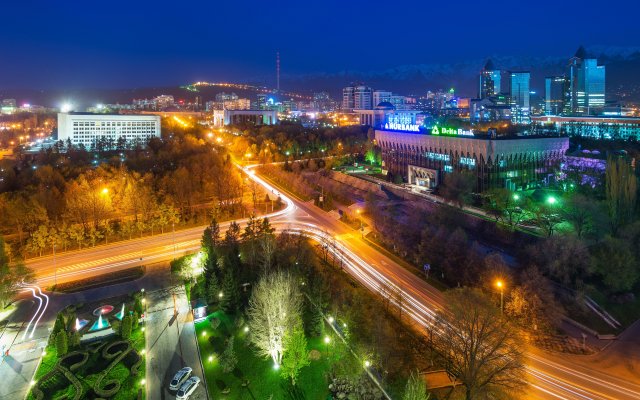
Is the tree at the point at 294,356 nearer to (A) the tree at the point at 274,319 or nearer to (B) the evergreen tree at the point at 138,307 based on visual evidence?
(A) the tree at the point at 274,319

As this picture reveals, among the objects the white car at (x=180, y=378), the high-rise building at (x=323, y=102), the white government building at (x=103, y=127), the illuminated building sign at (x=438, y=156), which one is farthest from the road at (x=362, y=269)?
the high-rise building at (x=323, y=102)

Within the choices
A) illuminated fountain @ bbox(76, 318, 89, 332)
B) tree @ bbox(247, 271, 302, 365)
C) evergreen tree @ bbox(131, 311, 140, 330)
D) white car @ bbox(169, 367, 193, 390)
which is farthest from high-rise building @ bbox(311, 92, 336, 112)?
white car @ bbox(169, 367, 193, 390)

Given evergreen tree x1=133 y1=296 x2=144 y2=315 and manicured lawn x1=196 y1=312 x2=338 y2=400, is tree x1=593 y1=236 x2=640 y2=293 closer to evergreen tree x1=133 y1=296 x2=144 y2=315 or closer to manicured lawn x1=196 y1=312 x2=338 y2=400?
manicured lawn x1=196 y1=312 x2=338 y2=400

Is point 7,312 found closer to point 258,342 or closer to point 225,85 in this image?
point 258,342

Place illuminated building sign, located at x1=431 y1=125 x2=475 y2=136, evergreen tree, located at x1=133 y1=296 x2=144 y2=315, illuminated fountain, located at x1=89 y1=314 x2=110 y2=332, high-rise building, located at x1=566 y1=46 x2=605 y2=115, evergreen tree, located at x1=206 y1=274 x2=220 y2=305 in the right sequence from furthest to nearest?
1. high-rise building, located at x1=566 y1=46 x2=605 y2=115
2. illuminated building sign, located at x1=431 y1=125 x2=475 y2=136
3. evergreen tree, located at x1=206 y1=274 x2=220 y2=305
4. evergreen tree, located at x1=133 y1=296 x2=144 y2=315
5. illuminated fountain, located at x1=89 y1=314 x2=110 y2=332

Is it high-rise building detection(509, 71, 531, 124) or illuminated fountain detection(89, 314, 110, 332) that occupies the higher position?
high-rise building detection(509, 71, 531, 124)
